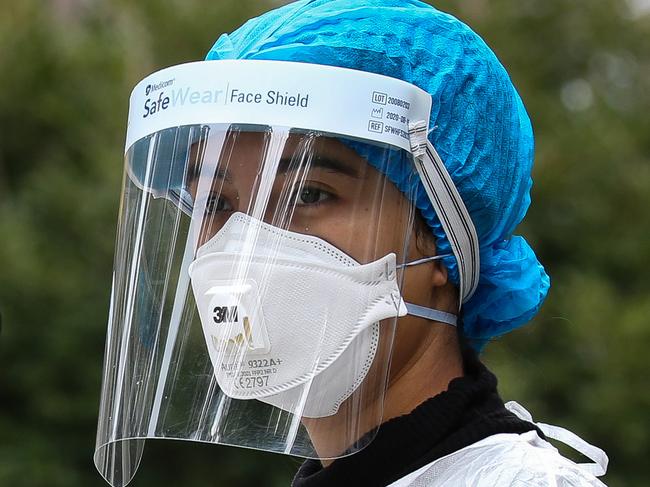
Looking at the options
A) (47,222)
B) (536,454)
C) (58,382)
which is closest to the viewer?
(536,454)

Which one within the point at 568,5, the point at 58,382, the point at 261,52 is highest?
the point at 568,5

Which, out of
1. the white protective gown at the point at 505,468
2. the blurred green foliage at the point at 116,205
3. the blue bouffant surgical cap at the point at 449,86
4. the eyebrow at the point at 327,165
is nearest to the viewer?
the white protective gown at the point at 505,468

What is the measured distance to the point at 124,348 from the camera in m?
2.13

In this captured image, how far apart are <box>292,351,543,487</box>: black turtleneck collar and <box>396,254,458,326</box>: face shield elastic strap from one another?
13cm

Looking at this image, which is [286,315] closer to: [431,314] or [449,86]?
[431,314]

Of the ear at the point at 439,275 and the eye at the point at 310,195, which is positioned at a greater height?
the eye at the point at 310,195

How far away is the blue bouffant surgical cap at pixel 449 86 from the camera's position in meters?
2.13

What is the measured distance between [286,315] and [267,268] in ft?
0.31

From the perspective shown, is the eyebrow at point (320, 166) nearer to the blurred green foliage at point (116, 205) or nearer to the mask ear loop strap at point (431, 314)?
the mask ear loop strap at point (431, 314)

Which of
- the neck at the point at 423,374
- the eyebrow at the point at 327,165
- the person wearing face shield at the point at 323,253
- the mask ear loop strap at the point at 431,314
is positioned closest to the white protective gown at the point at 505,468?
the person wearing face shield at the point at 323,253

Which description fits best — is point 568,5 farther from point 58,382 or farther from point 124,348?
point 124,348

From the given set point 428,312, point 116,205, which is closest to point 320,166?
point 428,312

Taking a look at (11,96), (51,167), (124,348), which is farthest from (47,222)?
(124,348)

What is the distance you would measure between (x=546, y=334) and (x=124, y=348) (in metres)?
6.10
